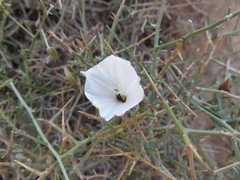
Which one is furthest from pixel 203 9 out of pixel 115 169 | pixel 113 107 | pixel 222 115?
pixel 113 107

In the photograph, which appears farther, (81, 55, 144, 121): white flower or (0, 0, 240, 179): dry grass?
(0, 0, 240, 179): dry grass

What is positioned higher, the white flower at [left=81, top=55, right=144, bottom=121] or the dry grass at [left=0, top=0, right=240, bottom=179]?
the white flower at [left=81, top=55, right=144, bottom=121]

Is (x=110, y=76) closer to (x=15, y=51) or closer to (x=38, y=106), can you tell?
(x=38, y=106)

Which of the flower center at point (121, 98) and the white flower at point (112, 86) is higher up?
the white flower at point (112, 86)

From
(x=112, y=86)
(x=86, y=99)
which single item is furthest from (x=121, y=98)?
(x=86, y=99)

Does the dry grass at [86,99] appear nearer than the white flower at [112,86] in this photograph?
No

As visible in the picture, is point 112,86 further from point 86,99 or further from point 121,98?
point 86,99
